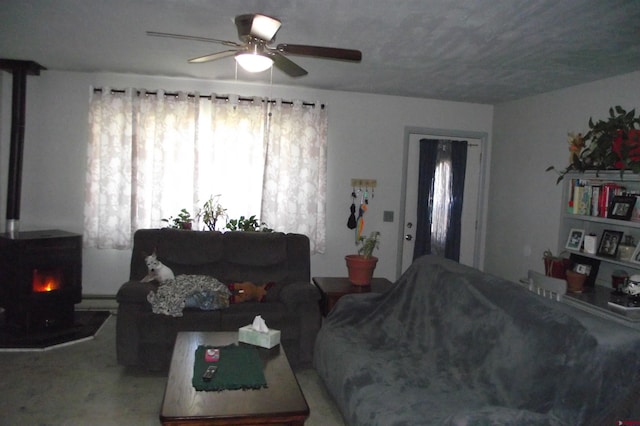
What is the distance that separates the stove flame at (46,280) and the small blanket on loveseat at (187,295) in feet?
3.97

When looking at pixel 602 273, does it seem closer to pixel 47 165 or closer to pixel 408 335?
pixel 408 335

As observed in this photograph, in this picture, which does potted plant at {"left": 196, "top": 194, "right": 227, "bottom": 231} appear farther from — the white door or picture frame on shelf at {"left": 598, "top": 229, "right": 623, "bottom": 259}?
picture frame on shelf at {"left": 598, "top": 229, "right": 623, "bottom": 259}

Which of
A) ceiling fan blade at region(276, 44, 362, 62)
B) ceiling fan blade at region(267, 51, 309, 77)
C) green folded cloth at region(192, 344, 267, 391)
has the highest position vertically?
ceiling fan blade at region(276, 44, 362, 62)

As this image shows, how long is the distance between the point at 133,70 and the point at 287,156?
1736 millimetres

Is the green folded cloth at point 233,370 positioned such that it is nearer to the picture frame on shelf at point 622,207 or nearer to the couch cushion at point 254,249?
the couch cushion at point 254,249

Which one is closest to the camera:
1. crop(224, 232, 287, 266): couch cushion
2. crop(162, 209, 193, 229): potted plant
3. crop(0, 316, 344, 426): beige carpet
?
crop(0, 316, 344, 426): beige carpet

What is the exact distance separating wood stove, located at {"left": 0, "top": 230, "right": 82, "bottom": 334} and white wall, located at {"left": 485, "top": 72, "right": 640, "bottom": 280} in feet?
14.3

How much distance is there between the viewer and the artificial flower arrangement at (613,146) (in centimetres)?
306

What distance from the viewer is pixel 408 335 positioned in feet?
9.61

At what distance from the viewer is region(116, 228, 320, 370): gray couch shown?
3191 mm

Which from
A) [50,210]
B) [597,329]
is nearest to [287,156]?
[50,210]

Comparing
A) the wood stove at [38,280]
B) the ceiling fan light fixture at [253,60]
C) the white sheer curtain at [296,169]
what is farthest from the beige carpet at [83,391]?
the ceiling fan light fixture at [253,60]

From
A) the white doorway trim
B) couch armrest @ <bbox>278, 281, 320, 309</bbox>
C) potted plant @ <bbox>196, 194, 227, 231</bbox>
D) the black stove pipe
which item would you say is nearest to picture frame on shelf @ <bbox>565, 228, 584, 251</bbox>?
the white doorway trim

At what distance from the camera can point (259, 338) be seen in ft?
8.61
